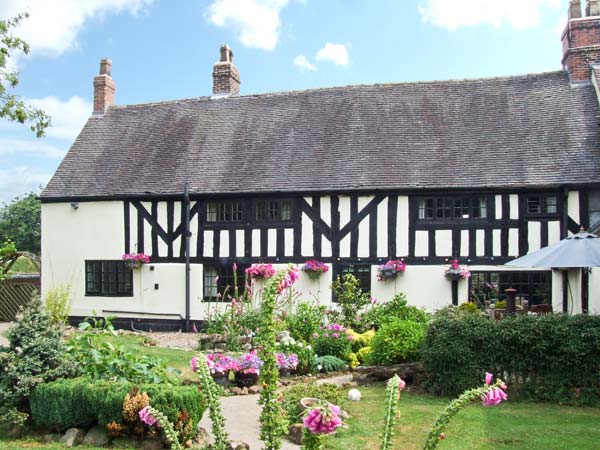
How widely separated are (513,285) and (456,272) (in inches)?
60.1

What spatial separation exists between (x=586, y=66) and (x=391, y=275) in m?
8.67

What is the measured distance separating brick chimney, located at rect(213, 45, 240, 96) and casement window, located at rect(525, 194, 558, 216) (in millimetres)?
10810

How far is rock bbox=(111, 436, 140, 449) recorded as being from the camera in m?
6.72

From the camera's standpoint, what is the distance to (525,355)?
8.77 m

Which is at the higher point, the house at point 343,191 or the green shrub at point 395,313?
the house at point 343,191

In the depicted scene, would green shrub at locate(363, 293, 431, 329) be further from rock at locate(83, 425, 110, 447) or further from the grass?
rock at locate(83, 425, 110, 447)

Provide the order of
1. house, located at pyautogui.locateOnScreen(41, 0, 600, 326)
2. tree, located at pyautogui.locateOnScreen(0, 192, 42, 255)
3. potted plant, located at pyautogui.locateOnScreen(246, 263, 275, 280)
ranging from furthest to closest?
tree, located at pyautogui.locateOnScreen(0, 192, 42, 255) → potted plant, located at pyautogui.locateOnScreen(246, 263, 275, 280) → house, located at pyautogui.locateOnScreen(41, 0, 600, 326)

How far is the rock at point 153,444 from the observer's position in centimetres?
665

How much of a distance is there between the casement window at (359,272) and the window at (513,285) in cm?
265

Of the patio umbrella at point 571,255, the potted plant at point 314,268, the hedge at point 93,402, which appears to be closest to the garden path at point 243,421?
the hedge at point 93,402

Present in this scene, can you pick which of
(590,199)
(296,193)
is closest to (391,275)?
(296,193)

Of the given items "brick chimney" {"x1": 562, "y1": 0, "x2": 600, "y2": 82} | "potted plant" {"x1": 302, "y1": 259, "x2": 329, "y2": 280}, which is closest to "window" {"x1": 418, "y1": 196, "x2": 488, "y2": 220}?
"potted plant" {"x1": 302, "y1": 259, "x2": 329, "y2": 280}

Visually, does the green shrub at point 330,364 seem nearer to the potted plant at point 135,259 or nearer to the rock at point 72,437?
the rock at point 72,437

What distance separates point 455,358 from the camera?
29.6ft
